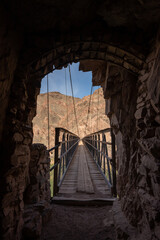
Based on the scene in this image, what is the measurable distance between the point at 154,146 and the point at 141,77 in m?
0.77

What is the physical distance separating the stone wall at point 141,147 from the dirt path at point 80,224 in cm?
26

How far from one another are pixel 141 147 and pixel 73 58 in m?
1.33

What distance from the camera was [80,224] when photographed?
1515mm

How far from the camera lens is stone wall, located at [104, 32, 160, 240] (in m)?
1.04

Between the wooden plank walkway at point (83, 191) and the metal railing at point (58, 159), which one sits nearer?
the wooden plank walkway at point (83, 191)

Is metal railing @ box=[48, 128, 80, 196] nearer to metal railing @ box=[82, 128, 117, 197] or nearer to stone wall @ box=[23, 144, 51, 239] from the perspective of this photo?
stone wall @ box=[23, 144, 51, 239]

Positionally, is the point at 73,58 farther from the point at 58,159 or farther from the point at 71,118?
the point at 71,118

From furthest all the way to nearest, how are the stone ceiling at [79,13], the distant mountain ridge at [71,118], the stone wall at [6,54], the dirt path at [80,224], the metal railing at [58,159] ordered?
the distant mountain ridge at [71,118], the metal railing at [58,159], the dirt path at [80,224], the stone ceiling at [79,13], the stone wall at [6,54]

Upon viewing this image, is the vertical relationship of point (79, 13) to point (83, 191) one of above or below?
above

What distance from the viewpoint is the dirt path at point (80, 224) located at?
4.30ft

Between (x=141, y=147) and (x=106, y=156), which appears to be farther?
(x=106, y=156)

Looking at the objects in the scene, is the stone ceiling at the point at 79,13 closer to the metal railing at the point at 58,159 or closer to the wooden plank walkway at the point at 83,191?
the metal railing at the point at 58,159

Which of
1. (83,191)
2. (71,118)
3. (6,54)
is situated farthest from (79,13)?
(71,118)

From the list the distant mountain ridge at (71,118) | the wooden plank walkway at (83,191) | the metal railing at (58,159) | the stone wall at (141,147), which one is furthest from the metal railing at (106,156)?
the distant mountain ridge at (71,118)
